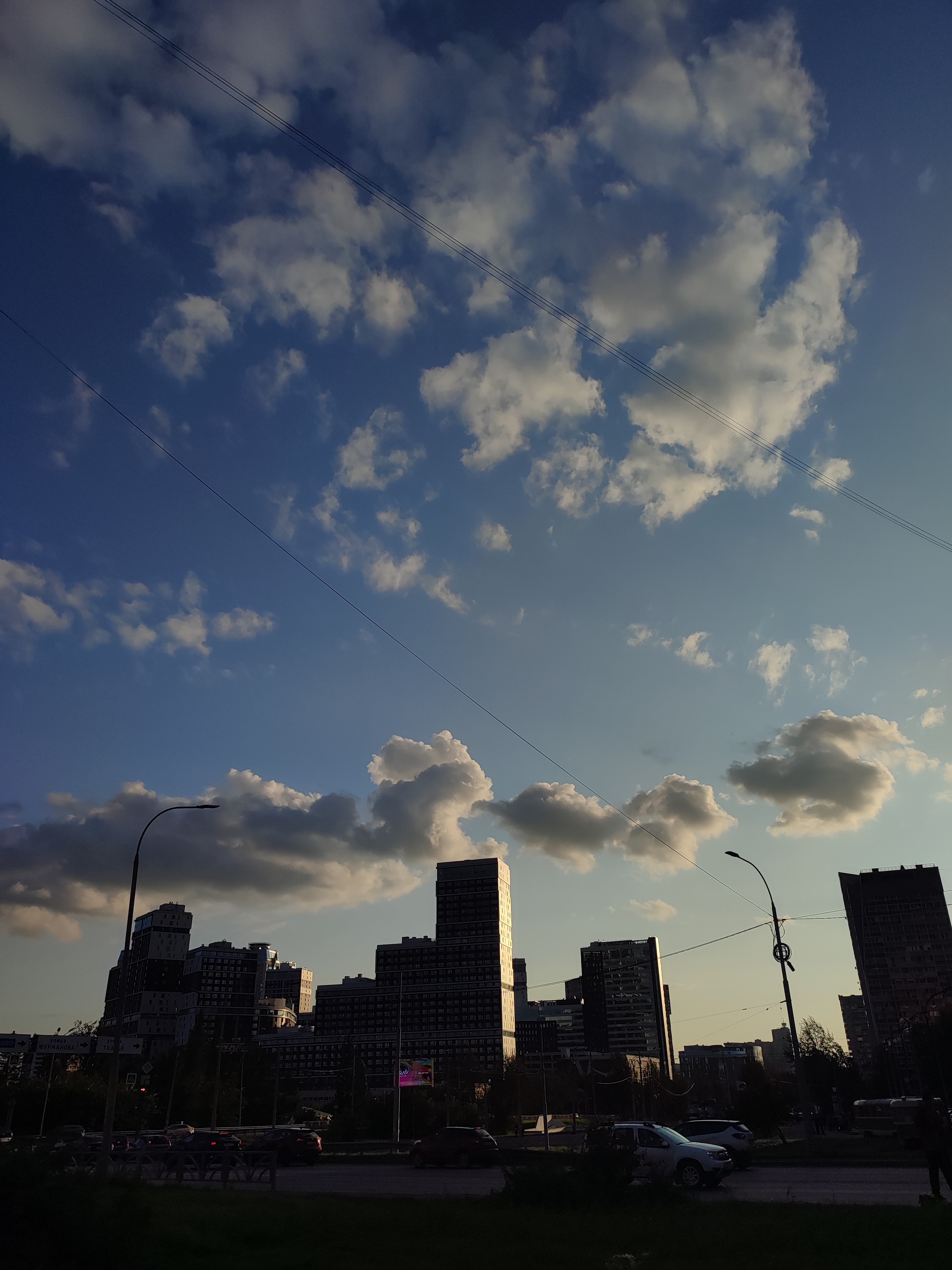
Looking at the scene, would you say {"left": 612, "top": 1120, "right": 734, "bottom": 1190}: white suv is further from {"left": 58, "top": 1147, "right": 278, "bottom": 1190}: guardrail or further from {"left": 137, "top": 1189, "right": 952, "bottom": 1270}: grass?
{"left": 58, "top": 1147, "right": 278, "bottom": 1190}: guardrail

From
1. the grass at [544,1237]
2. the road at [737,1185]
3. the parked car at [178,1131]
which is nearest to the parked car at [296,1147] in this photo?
the road at [737,1185]

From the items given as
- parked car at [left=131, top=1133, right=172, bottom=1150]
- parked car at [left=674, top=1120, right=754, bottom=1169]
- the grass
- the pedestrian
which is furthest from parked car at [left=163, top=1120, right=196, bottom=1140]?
the pedestrian

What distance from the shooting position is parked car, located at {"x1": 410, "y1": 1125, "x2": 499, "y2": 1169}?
34969 millimetres

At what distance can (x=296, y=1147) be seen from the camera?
39625 millimetres

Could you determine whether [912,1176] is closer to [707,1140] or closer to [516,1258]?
[707,1140]

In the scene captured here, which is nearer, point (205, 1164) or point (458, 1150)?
point (205, 1164)

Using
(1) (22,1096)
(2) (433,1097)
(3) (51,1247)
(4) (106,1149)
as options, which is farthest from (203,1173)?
(2) (433,1097)

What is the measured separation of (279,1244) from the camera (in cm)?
1327

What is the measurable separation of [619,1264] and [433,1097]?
309 ft

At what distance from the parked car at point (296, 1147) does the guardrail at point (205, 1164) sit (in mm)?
10567

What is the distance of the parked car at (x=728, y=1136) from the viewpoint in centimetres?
2903

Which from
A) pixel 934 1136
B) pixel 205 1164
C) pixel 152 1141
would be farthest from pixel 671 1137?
pixel 152 1141

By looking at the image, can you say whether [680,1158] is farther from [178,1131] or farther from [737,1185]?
[178,1131]

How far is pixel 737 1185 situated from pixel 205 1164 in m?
15.3
